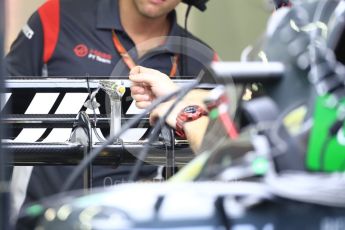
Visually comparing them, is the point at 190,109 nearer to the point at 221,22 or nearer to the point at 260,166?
the point at 260,166

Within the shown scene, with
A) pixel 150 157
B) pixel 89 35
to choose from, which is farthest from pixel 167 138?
pixel 89 35

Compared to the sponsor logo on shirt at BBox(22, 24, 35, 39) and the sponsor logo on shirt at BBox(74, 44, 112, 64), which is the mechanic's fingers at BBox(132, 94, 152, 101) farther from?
the sponsor logo on shirt at BBox(22, 24, 35, 39)

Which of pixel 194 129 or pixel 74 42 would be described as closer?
pixel 194 129

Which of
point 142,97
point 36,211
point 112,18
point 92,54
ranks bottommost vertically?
point 36,211

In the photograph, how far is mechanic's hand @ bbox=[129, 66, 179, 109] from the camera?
7.80ft

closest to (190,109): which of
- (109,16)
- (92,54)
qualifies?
(92,54)

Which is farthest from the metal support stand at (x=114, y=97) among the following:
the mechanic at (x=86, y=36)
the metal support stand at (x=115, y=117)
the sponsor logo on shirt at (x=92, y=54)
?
the sponsor logo on shirt at (x=92, y=54)

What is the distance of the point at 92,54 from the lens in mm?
3588

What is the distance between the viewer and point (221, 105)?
5.63ft

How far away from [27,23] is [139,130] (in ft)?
3.66

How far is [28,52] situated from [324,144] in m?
2.18

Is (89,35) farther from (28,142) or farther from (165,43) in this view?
(28,142)

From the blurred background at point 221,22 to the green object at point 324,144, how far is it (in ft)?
7.52

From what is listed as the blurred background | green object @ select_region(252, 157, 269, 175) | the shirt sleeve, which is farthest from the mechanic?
green object @ select_region(252, 157, 269, 175)
